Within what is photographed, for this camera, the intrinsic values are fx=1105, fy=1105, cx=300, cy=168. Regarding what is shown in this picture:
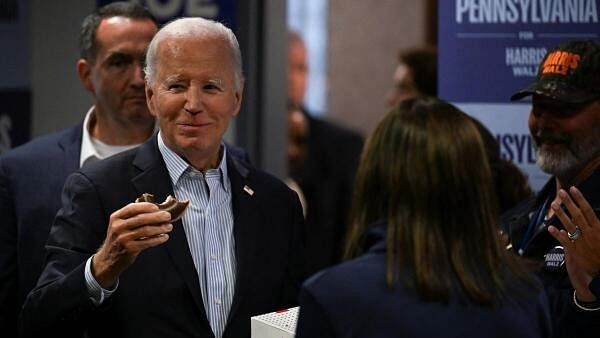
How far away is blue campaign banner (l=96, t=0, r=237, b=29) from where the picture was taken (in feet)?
16.9

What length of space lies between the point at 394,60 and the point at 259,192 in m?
7.17

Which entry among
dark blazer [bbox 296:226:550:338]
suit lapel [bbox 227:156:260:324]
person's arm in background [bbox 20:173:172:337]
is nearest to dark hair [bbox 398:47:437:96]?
suit lapel [bbox 227:156:260:324]

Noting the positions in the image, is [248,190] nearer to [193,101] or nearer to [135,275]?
[193,101]

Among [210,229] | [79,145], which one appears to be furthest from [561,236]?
[79,145]

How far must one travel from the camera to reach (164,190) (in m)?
3.02

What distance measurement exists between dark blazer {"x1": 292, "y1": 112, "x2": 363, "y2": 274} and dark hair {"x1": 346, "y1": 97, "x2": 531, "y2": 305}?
3.24 metres

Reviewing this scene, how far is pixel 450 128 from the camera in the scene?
231 centimetres

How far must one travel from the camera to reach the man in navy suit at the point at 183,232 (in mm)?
2883

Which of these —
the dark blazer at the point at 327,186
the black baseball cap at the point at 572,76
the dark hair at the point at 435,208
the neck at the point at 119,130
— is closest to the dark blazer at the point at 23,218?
the neck at the point at 119,130

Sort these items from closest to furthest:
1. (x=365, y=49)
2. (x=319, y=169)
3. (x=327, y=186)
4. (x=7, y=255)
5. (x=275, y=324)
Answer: (x=275, y=324) → (x=7, y=255) → (x=327, y=186) → (x=319, y=169) → (x=365, y=49)

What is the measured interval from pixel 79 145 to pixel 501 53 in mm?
1748

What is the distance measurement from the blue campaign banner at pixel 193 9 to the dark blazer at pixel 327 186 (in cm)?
131

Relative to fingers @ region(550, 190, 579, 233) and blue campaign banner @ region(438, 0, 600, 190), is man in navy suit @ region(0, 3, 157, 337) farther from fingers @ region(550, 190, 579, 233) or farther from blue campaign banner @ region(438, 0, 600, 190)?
fingers @ region(550, 190, 579, 233)

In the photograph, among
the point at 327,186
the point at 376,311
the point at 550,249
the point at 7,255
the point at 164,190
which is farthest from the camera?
the point at 327,186
